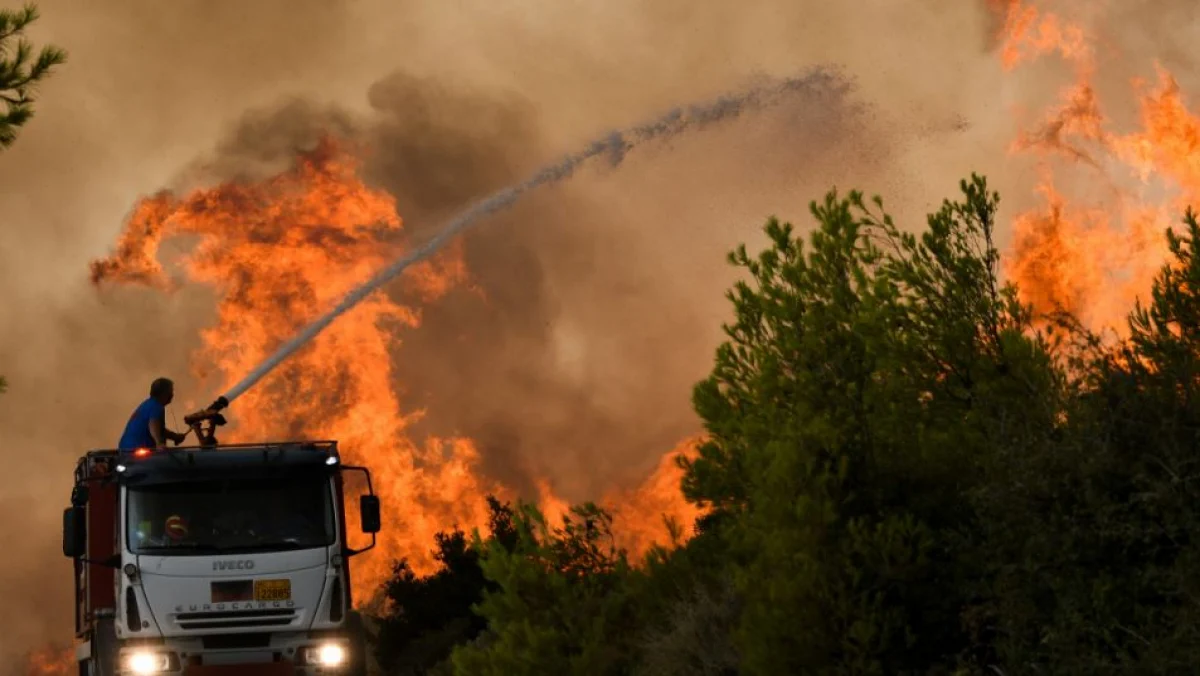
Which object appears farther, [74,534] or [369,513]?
[369,513]

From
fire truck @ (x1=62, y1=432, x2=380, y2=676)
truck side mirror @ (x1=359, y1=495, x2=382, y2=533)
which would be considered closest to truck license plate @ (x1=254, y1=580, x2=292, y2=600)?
fire truck @ (x1=62, y1=432, x2=380, y2=676)

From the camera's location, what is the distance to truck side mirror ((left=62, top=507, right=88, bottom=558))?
63.7 ft

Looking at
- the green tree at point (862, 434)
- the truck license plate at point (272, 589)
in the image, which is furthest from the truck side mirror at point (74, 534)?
the green tree at point (862, 434)

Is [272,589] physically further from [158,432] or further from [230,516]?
[158,432]

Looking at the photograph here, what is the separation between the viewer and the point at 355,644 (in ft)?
66.4

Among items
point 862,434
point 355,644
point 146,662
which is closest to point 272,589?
point 355,644

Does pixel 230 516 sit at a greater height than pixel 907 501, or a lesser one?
greater

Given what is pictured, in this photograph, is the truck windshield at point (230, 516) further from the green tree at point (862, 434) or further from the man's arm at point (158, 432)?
the green tree at point (862, 434)

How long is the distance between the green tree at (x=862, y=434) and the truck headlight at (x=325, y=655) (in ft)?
14.7

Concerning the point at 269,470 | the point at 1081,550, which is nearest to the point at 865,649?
the point at 1081,550

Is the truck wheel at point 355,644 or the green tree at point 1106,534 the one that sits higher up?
the truck wheel at point 355,644

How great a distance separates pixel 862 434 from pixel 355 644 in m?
6.65

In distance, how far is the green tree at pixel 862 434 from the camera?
1557 centimetres

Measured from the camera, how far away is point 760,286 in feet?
60.5
